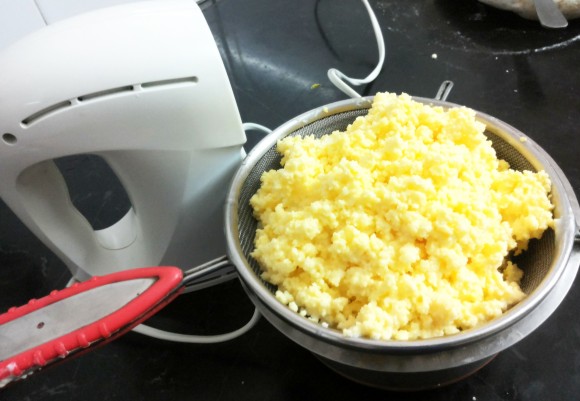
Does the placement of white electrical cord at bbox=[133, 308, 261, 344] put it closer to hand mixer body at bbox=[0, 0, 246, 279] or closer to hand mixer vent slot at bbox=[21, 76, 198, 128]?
hand mixer body at bbox=[0, 0, 246, 279]

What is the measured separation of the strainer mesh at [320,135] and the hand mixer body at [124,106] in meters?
0.04

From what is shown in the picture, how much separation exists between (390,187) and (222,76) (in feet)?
0.69

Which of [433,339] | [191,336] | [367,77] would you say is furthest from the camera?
[367,77]

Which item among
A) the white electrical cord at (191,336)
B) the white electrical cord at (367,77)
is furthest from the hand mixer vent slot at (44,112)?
the white electrical cord at (367,77)

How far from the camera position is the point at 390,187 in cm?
49

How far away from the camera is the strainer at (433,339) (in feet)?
1.38

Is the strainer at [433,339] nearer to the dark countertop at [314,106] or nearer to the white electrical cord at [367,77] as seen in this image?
the dark countertop at [314,106]

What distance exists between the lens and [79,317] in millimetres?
465

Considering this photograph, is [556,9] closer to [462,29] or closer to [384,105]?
[462,29]

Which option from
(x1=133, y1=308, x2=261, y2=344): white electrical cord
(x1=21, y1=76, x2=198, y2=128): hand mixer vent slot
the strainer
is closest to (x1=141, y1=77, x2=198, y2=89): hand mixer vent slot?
(x1=21, y1=76, x2=198, y2=128): hand mixer vent slot

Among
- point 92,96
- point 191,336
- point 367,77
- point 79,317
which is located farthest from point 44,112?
point 367,77

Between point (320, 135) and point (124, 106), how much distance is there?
10.6 inches

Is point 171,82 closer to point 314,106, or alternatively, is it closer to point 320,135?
point 320,135

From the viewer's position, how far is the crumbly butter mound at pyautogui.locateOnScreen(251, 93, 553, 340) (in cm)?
45
